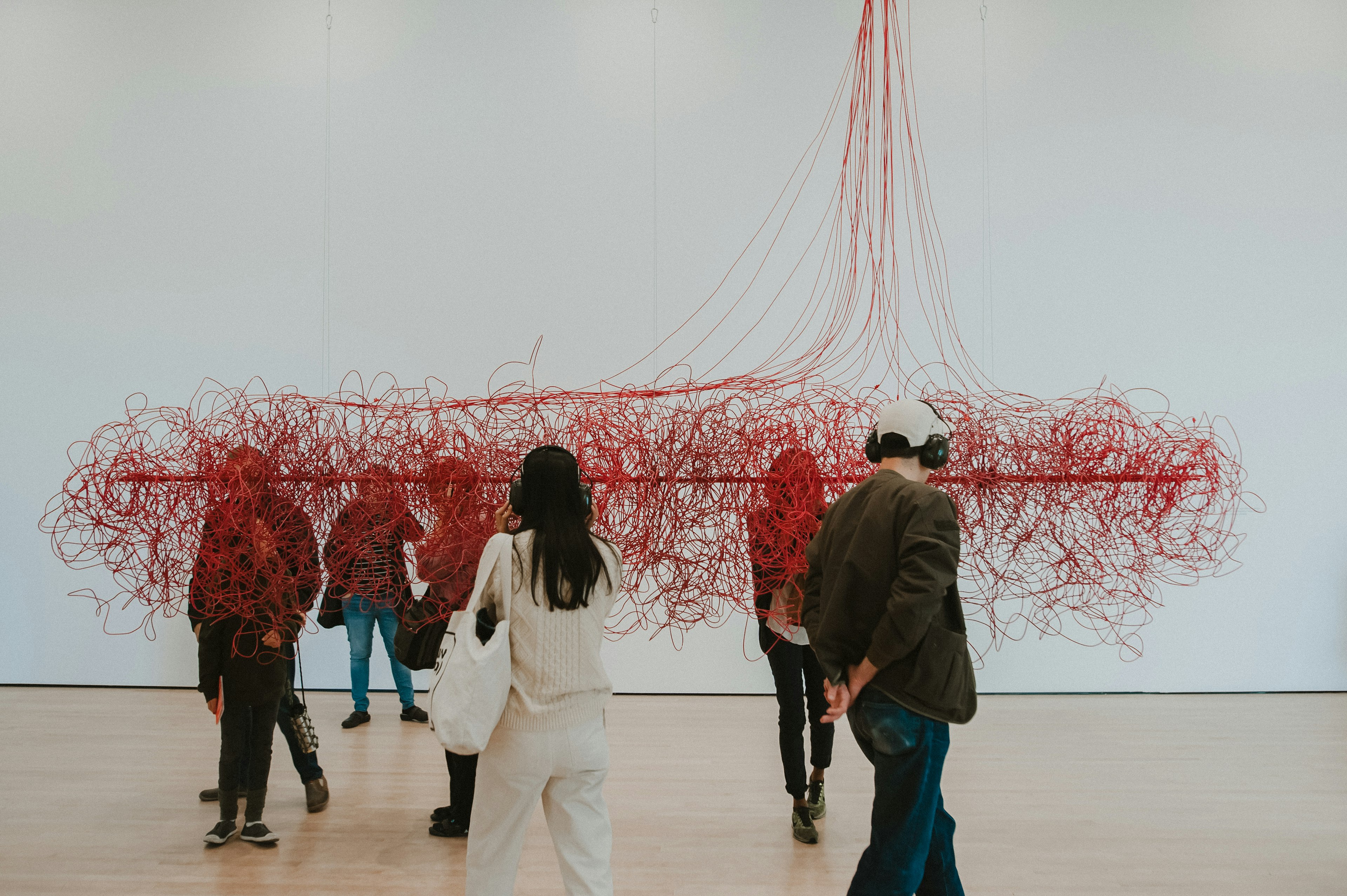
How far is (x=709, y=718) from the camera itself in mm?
4398

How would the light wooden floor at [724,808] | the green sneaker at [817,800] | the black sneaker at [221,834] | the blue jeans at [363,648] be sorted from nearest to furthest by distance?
the light wooden floor at [724,808], the black sneaker at [221,834], the green sneaker at [817,800], the blue jeans at [363,648]

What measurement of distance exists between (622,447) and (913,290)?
125 inches

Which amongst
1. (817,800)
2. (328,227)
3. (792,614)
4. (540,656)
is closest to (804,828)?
(817,800)

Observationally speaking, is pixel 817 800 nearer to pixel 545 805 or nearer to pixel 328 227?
pixel 545 805

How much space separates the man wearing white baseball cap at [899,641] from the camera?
5.56ft

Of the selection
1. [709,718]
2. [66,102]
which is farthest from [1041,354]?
[66,102]

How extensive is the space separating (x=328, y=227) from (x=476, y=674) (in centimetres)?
411

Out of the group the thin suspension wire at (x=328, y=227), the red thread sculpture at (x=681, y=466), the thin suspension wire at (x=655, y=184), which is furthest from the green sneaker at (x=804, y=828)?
the thin suspension wire at (x=328, y=227)

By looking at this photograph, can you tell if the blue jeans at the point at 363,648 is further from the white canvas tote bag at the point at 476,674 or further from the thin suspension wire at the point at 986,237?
the thin suspension wire at the point at 986,237

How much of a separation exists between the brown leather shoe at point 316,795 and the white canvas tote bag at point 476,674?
1.64 meters

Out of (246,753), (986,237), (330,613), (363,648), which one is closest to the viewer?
(246,753)

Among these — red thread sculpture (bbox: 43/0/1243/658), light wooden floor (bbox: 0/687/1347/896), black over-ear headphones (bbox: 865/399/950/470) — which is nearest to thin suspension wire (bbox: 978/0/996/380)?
light wooden floor (bbox: 0/687/1347/896)

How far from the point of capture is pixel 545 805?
1.84 m

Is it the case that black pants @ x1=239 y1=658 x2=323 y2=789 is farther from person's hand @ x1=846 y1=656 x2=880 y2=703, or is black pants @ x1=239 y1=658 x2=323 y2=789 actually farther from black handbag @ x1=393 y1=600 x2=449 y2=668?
person's hand @ x1=846 y1=656 x2=880 y2=703
